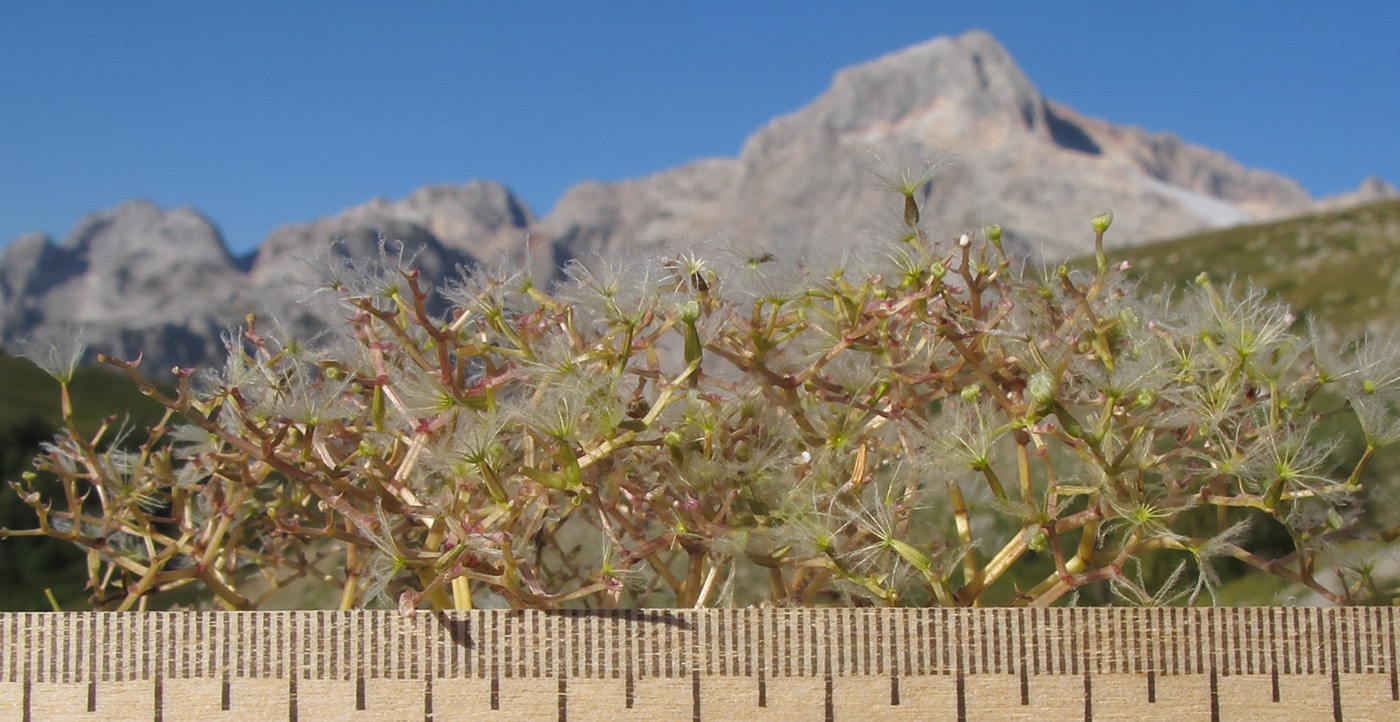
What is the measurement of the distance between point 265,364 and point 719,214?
11982 cm

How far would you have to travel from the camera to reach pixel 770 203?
111 m

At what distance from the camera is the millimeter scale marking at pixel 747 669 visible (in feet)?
5.65

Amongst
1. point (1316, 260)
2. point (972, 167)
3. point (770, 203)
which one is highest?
point (770, 203)

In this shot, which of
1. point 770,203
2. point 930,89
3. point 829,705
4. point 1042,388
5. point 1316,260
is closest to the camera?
point 1042,388

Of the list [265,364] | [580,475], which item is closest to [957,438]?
[580,475]

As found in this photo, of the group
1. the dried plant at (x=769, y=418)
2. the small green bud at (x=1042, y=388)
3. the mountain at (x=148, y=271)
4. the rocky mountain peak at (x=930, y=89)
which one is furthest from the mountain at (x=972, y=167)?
the small green bud at (x=1042, y=388)

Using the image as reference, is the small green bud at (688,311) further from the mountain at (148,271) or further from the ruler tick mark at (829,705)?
the mountain at (148,271)

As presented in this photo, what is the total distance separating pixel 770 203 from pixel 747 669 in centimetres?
11116

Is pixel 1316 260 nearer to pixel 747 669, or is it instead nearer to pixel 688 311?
pixel 747 669

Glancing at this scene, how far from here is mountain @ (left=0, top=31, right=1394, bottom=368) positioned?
3312 inches

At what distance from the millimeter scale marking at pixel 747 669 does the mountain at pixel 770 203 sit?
26.6 m

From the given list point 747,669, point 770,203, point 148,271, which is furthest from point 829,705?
point 770,203

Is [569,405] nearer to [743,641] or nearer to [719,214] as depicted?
[743,641]

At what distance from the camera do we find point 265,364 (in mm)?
1802
